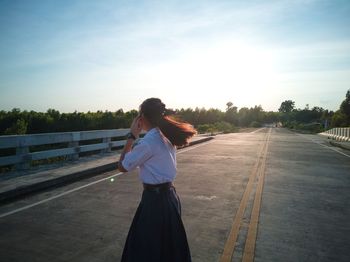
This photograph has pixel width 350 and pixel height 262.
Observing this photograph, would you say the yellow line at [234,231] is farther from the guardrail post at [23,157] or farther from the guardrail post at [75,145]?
the guardrail post at [75,145]

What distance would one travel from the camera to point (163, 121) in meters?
3.28

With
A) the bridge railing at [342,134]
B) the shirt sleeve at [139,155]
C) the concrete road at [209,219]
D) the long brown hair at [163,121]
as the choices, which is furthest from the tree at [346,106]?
the shirt sleeve at [139,155]

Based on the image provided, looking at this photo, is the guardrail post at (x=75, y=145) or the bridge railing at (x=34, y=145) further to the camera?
the guardrail post at (x=75, y=145)

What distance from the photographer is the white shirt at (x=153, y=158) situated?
3135 mm

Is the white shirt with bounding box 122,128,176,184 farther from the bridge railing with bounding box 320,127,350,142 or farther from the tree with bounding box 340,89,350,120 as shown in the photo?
the tree with bounding box 340,89,350,120

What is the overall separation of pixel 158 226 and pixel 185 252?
1.40 ft

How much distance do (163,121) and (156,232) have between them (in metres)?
1.02

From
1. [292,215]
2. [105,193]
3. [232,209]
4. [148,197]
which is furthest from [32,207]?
[292,215]

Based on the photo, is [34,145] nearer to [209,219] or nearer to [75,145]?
[75,145]

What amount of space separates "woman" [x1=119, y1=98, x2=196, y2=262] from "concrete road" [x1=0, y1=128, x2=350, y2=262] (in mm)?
1492

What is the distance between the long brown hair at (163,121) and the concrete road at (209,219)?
6.72ft

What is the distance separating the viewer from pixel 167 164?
3256mm

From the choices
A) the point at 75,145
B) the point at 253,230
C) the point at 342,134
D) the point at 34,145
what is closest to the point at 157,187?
the point at 253,230

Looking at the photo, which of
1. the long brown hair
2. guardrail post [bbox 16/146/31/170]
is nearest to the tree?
guardrail post [bbox 16/146/31/170]
